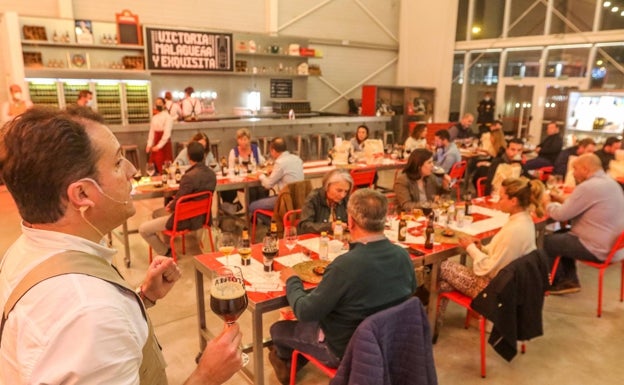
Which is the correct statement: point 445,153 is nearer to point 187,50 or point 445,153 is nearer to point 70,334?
point 187,50

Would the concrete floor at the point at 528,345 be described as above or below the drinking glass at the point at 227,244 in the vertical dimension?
below

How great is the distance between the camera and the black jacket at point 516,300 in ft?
9.59

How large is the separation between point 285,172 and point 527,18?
10580 millimetres

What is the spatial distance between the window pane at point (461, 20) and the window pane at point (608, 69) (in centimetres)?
390

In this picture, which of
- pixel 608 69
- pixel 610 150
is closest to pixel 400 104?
pixel 608 69

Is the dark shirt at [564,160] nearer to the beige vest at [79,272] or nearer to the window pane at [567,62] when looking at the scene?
the window pane at [567,62]

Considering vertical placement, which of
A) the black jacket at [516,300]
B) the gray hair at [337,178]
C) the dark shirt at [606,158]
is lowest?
the black jacket at [516,300]

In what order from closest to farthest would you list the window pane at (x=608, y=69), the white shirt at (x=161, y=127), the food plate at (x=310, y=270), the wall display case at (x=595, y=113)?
the food plate at (x=310, y=270) < the white shirt at (x=161, y=127) < the wall display case at (x=595, y=113) < the window pane at (x=608, y=69)

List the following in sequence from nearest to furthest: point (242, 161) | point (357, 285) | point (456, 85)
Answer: point (357, 285), point (242, 161), point (456, 85)

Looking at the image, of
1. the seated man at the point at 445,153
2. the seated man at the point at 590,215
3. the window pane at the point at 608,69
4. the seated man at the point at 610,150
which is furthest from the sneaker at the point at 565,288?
the window pane at the point at 608,69

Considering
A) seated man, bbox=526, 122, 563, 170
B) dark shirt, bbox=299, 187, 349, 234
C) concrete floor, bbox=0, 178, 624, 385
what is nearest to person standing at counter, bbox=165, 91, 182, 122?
concrete floor, bbox=0, 178, 624, 385

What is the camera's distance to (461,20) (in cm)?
1393

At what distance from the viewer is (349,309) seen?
232 cm

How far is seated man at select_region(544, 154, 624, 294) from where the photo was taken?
409cm
